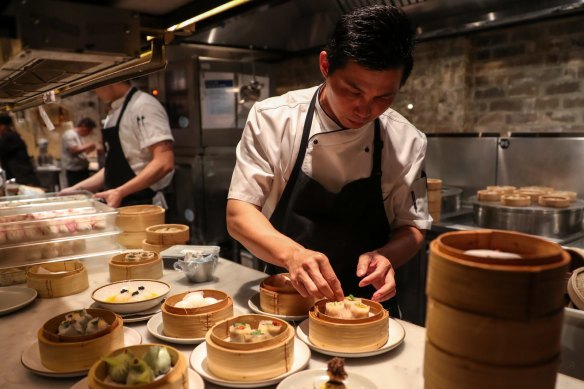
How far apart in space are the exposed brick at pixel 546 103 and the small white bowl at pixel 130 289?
149 inches

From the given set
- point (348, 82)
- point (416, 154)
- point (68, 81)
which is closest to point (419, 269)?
point (416, 154)

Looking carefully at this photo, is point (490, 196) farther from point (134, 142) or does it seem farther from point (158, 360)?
point (158, 360)

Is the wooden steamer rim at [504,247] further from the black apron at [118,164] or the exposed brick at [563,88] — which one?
the exposed brick at [563,88]

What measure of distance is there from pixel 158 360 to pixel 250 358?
217 millimetres

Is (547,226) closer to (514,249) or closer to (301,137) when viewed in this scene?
(301,137)

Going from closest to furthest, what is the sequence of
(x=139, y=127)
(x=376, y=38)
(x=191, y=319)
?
(x=191, y=319) → (x=376, y=38) → (x=139, y=127)

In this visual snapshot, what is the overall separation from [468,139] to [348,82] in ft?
9.58

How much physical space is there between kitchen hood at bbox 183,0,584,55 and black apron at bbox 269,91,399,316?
0.71 metres

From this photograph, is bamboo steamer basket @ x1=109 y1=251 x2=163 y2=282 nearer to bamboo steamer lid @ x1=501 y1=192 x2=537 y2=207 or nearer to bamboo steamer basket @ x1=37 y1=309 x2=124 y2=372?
bamboo steamer basket @ x1=37 y1=309 x2=124 y2=372

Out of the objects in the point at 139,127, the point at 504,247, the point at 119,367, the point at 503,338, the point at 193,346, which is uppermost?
the point at 139,127

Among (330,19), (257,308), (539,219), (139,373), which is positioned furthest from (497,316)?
(330,19)

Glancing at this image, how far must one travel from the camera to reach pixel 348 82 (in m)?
1.54

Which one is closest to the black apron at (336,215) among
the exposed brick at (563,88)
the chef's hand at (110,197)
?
the chef's hand at (110,197)

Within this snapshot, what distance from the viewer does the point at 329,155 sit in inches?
73.5
